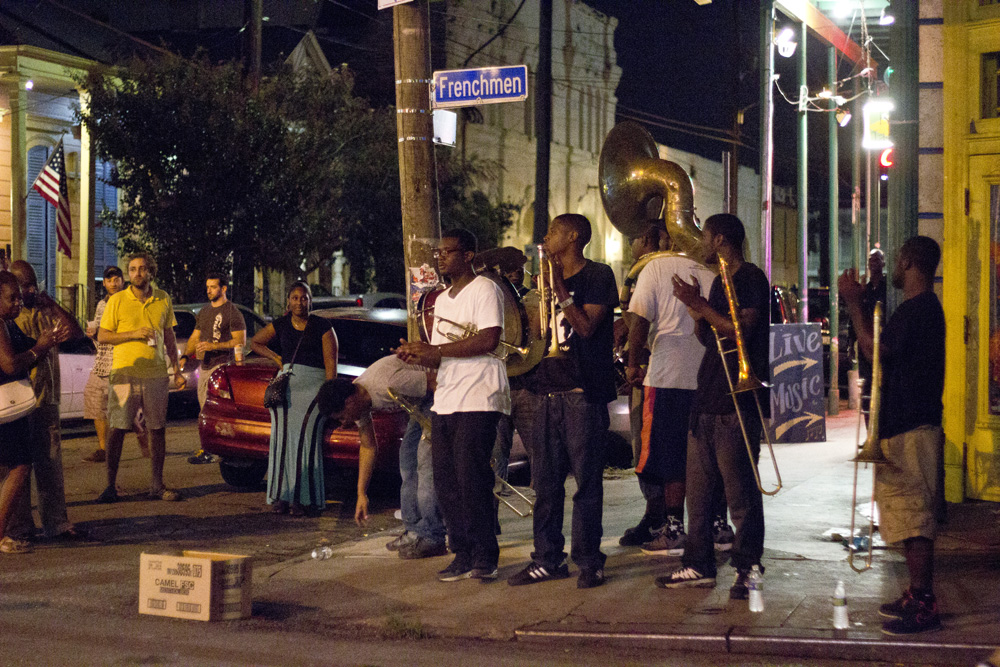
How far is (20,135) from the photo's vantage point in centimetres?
2452

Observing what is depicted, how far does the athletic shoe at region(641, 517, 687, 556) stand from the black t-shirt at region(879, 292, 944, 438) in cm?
186

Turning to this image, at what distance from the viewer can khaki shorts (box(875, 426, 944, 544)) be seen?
530 centimetres

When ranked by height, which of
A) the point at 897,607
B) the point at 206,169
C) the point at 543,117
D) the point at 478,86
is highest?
the point at 543,117

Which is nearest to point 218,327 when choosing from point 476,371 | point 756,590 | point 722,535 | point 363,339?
point 363,339

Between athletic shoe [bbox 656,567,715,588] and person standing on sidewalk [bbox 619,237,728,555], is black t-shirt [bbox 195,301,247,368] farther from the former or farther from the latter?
athletic shoe [bbox 656,567,715,588]

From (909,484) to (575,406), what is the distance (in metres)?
1.69

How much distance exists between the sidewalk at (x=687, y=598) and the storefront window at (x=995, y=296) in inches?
32.1

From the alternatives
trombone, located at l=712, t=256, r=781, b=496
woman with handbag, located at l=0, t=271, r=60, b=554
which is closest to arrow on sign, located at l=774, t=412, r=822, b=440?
trombone, located at l=712, t=256, r=781, b=496

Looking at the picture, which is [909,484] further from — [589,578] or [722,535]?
[722,535]

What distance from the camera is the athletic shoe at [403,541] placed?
278 inches

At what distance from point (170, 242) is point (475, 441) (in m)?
16.7

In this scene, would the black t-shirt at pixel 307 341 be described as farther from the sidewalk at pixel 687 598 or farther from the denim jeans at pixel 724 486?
the denim jeans at pixel 724 486

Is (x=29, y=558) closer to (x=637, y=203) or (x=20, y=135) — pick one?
(x=637, y=203)

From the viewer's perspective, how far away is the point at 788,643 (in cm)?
504
